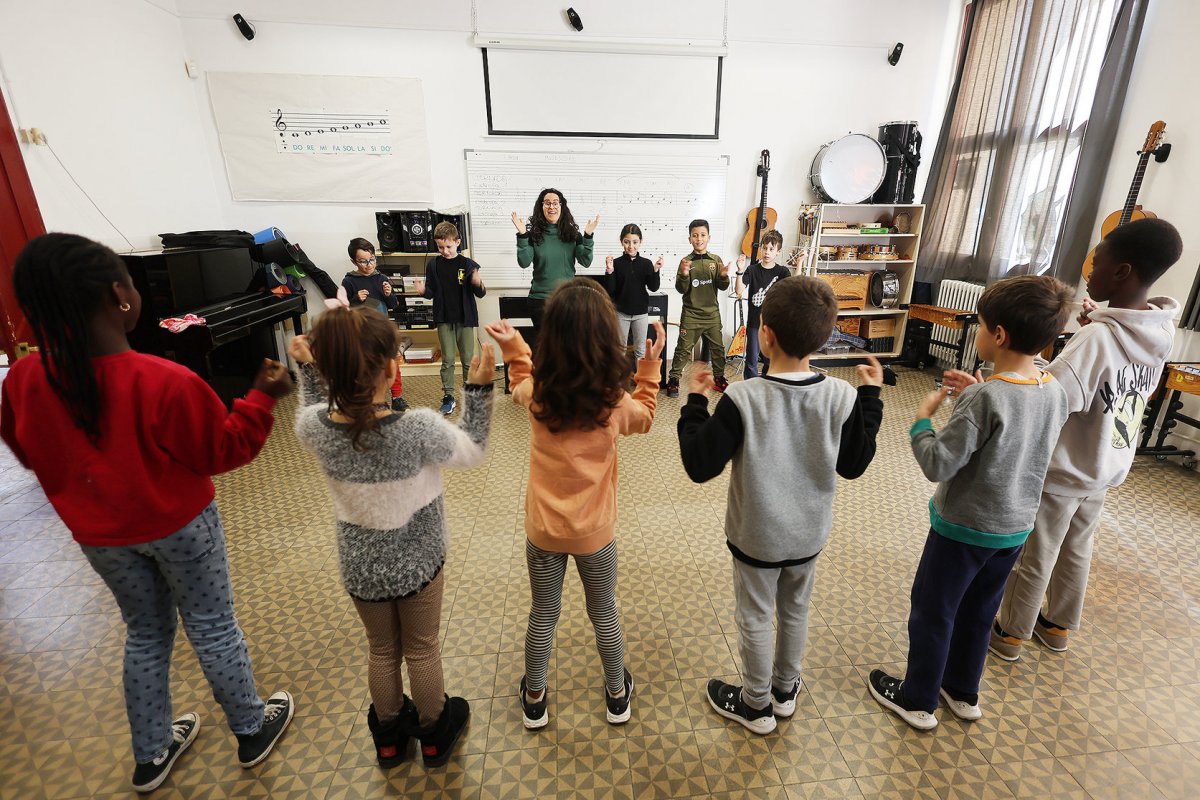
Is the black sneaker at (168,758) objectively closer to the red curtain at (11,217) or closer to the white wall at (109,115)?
the red curtain at (11,217)

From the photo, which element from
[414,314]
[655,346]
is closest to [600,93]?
[414,314]

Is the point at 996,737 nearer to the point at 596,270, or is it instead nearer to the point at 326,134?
the point at 596,270

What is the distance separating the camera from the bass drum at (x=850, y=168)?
4387mm

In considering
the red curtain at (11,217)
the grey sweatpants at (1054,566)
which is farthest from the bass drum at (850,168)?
the red curtain at (11,217)

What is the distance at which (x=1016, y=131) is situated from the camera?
12.9ft

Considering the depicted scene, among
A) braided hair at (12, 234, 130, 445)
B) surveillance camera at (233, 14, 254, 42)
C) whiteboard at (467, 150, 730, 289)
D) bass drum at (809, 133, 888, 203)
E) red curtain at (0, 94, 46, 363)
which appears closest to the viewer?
braided hair at (12, 234, 130, 445)

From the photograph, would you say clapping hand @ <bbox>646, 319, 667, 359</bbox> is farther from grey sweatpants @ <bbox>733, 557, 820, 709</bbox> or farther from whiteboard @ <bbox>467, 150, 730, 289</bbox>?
whiteboard @ <bbox>467, 150, 730, 289</bbox>

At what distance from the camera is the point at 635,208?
4676mm

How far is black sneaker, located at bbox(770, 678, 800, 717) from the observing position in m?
1.46

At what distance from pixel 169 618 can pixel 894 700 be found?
1.84 metres

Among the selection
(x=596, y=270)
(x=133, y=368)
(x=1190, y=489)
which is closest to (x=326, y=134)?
(x=596, y=270)

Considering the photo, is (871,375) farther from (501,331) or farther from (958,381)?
(501,331)

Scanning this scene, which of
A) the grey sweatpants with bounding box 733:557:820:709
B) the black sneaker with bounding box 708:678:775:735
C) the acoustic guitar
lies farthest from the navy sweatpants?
the acoustic guitar

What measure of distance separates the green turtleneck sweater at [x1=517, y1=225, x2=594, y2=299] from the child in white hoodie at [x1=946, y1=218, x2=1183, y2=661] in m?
2.91
